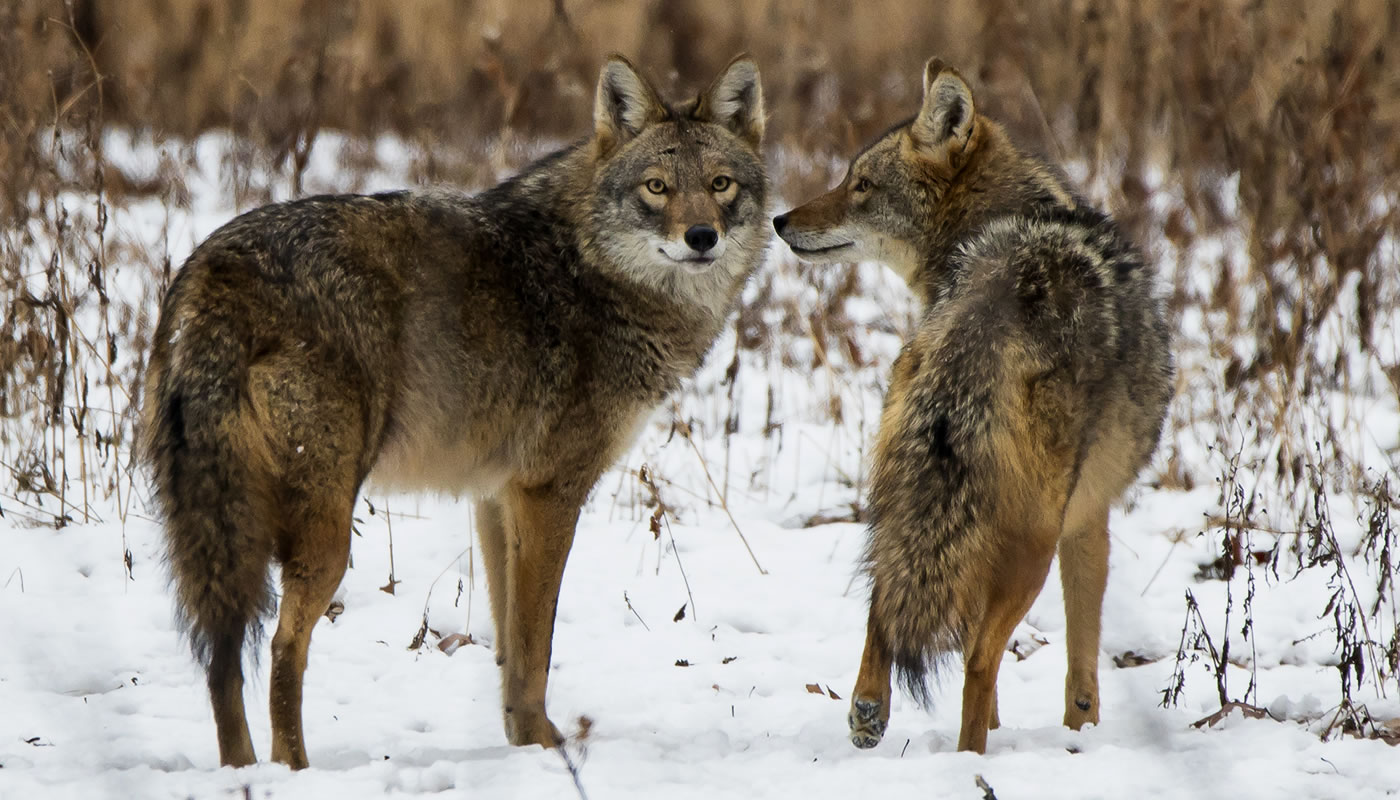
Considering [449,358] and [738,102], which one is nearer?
[449,358]

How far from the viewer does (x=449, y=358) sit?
405 cm

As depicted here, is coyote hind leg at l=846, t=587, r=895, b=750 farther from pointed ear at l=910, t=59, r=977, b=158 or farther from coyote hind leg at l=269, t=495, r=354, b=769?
pointed ear at l=910, t=59, r=977, b=158

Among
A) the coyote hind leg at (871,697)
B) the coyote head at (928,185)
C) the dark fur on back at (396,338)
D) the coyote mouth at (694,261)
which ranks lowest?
the coyote hind leg at (871,697)

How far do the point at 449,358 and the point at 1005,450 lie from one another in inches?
66.8

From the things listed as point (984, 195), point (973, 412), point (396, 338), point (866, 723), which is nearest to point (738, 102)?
point (984, 195)

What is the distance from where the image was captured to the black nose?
181 inches

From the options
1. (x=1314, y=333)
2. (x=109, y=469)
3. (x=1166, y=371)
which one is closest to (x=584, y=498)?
(x=1166, y=371)

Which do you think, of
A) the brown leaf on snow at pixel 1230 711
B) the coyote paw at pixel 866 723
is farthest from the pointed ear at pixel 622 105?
the brown leaf on snow at pixel 1230 711

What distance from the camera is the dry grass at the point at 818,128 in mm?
5949

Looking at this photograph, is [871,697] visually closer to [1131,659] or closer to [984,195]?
[1131,659]

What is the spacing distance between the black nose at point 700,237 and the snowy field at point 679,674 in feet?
4.36

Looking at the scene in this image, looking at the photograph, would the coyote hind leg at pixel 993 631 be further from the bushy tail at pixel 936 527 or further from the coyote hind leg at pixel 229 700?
the coyote hind leg at pixel 229 700

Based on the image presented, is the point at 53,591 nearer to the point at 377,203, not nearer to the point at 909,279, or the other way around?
the point at 377,203

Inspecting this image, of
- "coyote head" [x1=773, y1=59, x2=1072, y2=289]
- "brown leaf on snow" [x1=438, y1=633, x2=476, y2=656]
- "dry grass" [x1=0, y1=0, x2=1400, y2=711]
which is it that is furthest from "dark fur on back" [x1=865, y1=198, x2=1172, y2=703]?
"brown leaf on snow" [x1=438, y1=633, x2=476, y2=656]
